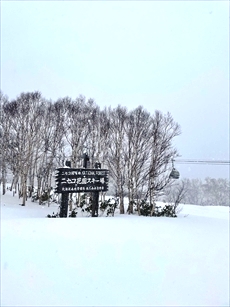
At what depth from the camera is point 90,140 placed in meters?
16.8

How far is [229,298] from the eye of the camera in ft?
13.2

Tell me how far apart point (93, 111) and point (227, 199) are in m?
51.9

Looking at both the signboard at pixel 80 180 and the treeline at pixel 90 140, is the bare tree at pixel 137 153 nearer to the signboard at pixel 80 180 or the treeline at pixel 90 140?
the treeline at pixel 90 140

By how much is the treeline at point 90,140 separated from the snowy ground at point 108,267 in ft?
24.3

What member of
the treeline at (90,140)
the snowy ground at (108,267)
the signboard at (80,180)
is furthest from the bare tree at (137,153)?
the snowy ground at (108,267)

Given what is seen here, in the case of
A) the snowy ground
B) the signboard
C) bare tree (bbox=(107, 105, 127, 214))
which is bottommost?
the snowy ground

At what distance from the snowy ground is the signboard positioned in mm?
3291

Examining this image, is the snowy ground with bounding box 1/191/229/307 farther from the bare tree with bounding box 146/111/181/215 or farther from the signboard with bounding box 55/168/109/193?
the bare tree with bounding box 146/111/181/215

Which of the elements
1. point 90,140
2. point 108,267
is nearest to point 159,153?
point 90,140

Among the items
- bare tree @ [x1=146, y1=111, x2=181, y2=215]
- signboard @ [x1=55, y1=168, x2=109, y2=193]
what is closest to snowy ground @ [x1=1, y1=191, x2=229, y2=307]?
signboard @ [x1=55, y1=168, x2=109, y2=193]

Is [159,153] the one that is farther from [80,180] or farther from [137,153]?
[80,180]

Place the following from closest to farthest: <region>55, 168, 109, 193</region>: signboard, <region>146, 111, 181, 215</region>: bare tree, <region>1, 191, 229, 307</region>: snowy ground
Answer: <region>1, 191, 229, 307</region>: snowy ground, <region>55, 168, 109, 193</region>: signboard, <region>146, 111, 181, 215</region>: bare tree

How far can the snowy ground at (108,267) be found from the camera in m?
3.73

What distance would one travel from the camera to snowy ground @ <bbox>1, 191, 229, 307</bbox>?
3.73m
